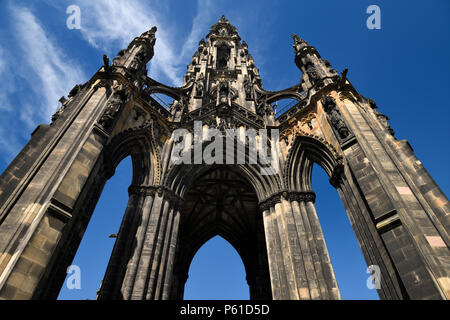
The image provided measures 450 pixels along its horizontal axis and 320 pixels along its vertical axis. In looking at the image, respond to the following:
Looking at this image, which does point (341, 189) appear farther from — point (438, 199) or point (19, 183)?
point (19, 183)

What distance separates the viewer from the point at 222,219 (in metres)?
18.0

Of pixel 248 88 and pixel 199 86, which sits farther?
pixel 248 88

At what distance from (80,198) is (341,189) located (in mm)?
7946

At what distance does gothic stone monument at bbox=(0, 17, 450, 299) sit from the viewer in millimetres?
5965

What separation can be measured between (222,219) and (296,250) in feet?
30.3

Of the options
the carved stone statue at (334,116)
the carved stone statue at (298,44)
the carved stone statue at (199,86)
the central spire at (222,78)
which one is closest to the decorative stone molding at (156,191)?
the central spire at (222,78)

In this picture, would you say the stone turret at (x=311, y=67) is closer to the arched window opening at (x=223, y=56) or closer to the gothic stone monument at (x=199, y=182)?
the gothic stone monument at (x=199, y=182)

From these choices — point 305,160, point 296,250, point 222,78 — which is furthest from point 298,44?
point 296,250

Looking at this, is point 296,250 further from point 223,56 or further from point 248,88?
point 223,56

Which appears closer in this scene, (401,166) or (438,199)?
(438,199)

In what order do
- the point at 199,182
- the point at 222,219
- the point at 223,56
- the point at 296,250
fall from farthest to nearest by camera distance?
1. the point at 223,56
2. the point at 222,219
3. the point at 199,182
4. the point at 296,250

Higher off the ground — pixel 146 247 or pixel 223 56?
pixel 223 56
